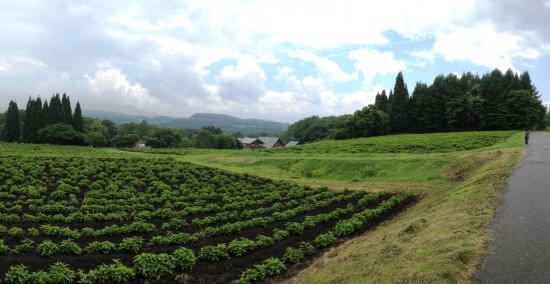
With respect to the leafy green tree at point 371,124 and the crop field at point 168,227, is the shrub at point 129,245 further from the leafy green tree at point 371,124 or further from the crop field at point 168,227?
the leafy green tree at point 371,124

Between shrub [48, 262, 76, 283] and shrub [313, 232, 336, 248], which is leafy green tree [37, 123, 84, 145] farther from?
shrub [313, 232, 336, 248]

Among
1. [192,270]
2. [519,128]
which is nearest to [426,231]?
[192,270]

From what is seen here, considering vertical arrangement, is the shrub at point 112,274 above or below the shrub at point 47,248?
below

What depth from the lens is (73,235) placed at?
14250mm

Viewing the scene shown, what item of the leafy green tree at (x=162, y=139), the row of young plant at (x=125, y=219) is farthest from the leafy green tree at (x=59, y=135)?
the row of young plant at (x=125, y=219)

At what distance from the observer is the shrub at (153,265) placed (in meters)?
11.4

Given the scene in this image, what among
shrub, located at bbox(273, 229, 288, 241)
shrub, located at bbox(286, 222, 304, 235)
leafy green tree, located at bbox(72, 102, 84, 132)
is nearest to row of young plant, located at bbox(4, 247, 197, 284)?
shrub, located at bbox(273, 229, 288, 241)

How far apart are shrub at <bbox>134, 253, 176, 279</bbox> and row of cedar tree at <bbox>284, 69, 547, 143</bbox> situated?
232 feet

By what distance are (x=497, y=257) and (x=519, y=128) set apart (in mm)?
72565

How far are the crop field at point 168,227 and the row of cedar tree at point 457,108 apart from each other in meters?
57.5

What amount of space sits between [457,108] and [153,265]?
7538cm

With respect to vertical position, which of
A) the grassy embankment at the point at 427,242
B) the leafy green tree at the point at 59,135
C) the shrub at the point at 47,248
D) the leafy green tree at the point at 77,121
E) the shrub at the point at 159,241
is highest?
the leafy green tree at the point at 77,121

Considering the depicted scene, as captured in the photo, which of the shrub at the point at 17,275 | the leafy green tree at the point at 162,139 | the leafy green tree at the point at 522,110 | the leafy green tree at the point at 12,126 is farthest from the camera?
the leafy green tree at the point at 162,139

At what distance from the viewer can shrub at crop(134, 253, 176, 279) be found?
447 inches
